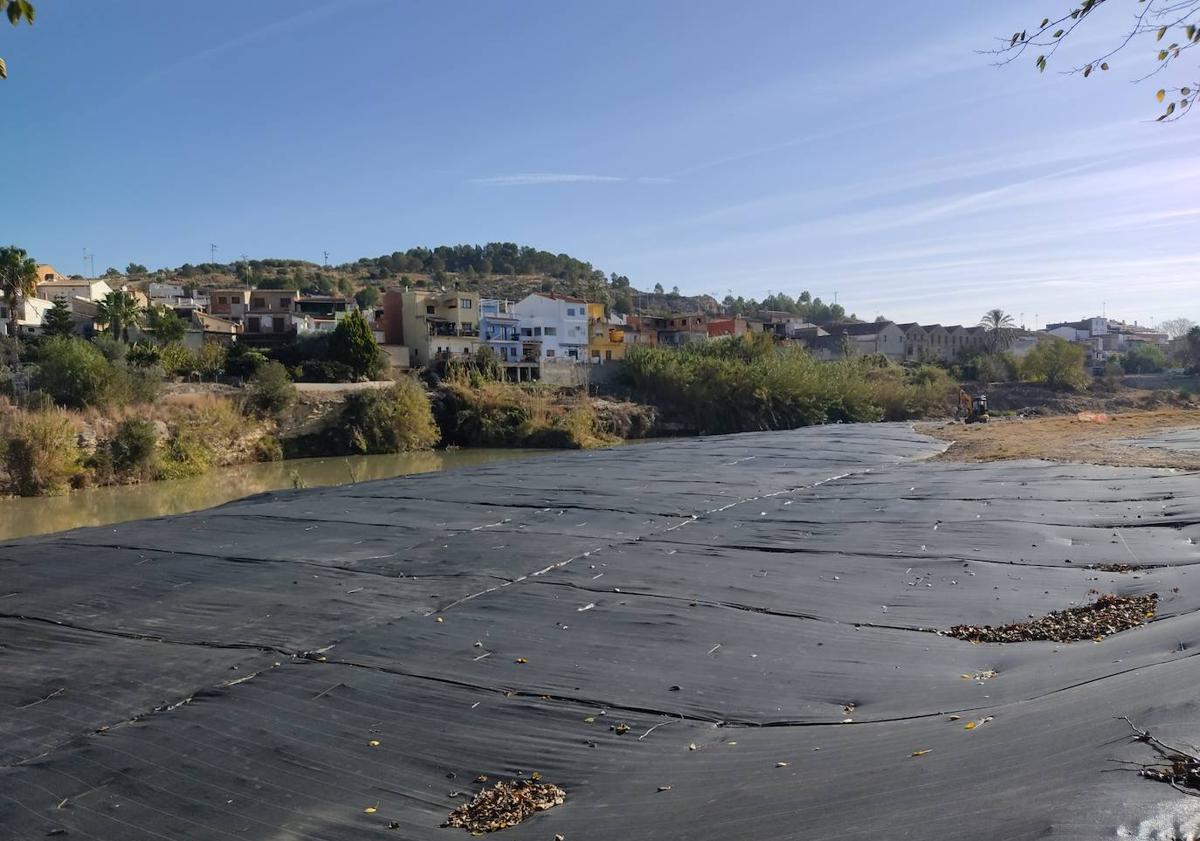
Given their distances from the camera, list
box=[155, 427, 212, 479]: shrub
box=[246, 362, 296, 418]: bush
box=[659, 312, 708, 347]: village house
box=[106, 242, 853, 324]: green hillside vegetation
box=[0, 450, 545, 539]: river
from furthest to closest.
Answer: box=[106, 242, 853, 324]: green hillside vegetation
box=[659, 312, 708, 347]: village house
box=[246, 362, 296, 418]: bush
box=[155, 427, 212, 479]: shrub
box=[0, 450, 545, 539]: river

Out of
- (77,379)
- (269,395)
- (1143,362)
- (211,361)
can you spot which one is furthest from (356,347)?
(1143,362)

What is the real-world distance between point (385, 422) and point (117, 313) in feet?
59.5

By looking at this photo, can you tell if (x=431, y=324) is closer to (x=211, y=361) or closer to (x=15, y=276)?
(x=211, y=361)

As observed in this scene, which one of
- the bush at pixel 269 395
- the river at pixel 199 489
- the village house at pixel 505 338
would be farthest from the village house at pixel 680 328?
the bush at pixel 269 395

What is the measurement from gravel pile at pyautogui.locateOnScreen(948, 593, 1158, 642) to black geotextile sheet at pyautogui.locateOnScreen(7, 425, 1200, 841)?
0.15 m

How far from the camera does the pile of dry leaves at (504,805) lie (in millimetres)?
A: 3131

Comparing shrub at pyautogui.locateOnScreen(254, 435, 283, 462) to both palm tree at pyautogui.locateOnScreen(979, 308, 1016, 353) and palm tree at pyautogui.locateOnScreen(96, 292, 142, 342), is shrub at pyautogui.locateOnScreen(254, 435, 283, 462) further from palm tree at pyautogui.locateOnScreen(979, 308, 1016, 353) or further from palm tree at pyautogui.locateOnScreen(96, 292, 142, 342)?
palm tree at pyautogui.locateOnScreen(979, 308, 1016, 353)

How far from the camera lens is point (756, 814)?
2914 mm

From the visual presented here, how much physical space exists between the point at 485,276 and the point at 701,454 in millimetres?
97990

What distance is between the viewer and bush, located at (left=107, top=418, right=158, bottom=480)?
83.3ft

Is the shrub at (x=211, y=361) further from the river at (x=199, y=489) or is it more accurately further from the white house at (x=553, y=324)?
the white house at (x=553, y=324)

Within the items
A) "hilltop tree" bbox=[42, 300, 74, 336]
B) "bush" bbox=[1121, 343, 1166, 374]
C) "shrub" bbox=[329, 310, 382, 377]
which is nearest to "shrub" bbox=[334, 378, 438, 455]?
"shrub" bbox=[329, 310, 382, 377]

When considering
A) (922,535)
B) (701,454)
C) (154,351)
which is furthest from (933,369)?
(922,535)

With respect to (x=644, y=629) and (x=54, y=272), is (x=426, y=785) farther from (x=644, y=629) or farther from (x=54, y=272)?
(x=54, y=272)
